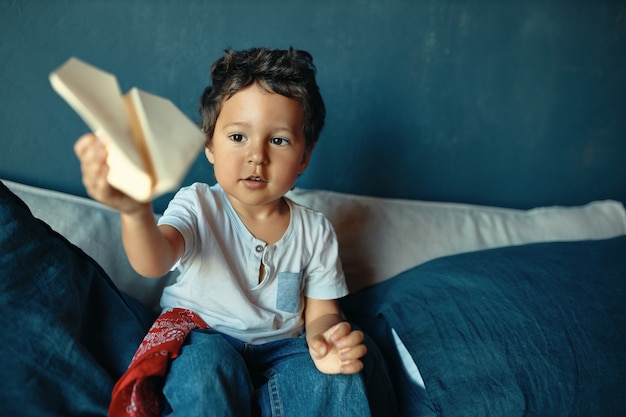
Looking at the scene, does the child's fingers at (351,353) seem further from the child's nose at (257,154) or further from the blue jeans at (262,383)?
the child's nose at (257,154)

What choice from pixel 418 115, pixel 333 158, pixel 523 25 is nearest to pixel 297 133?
pixel 333 158

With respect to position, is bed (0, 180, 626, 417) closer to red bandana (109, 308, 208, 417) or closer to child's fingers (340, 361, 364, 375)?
red bandana (109, 308, 208, 417)

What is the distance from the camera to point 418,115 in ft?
5.21

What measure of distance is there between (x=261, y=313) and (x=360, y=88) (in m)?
0.74

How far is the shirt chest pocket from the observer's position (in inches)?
42.2

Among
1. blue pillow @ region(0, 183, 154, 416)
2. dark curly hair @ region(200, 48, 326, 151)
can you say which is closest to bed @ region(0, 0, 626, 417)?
blue pillow @ region(0, 183, 154, 416)

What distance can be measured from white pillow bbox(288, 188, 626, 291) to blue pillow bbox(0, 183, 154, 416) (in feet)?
1.99

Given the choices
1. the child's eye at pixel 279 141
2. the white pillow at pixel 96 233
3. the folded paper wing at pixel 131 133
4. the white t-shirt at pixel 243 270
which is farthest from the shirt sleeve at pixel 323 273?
the folded paper wing at pixel 131 133

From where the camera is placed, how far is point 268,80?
3.26 ft

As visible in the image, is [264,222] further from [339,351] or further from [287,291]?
[339,351]

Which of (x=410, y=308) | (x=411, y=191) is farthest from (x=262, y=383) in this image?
(x=411, y=191)

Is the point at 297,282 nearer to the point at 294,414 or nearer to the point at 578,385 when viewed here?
the point at 294,414

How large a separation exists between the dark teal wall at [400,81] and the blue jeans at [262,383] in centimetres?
61

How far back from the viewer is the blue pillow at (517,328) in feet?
3.41
